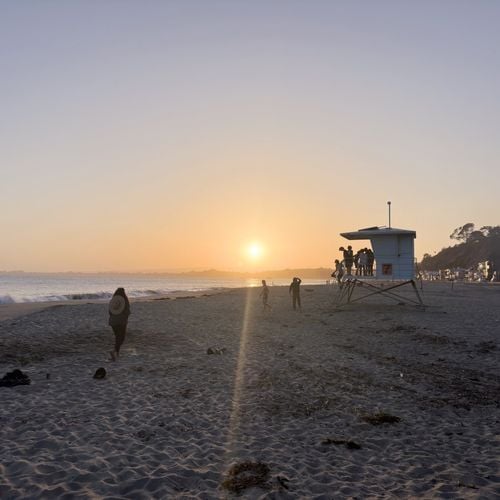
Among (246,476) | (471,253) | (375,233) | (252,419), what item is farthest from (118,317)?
(471,253)

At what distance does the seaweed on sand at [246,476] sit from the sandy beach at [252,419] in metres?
0.03

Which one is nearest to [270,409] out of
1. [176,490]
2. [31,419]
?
[176,490]

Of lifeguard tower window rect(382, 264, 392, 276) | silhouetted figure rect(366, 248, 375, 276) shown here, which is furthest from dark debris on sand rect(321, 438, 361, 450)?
silhouetted figure rect(366, 248, 375, 276)

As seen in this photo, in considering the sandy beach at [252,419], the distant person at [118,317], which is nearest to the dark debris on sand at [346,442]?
the sandy beach at [252,419]

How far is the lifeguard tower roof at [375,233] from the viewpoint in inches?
1142

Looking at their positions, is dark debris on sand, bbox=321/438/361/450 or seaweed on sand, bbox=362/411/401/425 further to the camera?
seaweed on sand, bbox=362/411/401/425

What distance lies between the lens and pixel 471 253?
13350 cm

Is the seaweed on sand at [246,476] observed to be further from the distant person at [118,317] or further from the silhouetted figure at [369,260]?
the silhouetted figure at [369,260]

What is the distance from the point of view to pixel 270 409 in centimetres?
960

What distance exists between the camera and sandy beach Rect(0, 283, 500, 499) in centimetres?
616

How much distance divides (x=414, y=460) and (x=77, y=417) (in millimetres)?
6125

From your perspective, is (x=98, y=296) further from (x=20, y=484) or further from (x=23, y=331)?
(x=20, y=484)

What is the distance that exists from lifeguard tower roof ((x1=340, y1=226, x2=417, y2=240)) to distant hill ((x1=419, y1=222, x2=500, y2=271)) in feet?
329

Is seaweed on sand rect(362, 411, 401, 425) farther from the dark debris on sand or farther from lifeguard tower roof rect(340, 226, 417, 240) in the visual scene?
lifeguard tower roof rect(340, 226, 417, 240)
